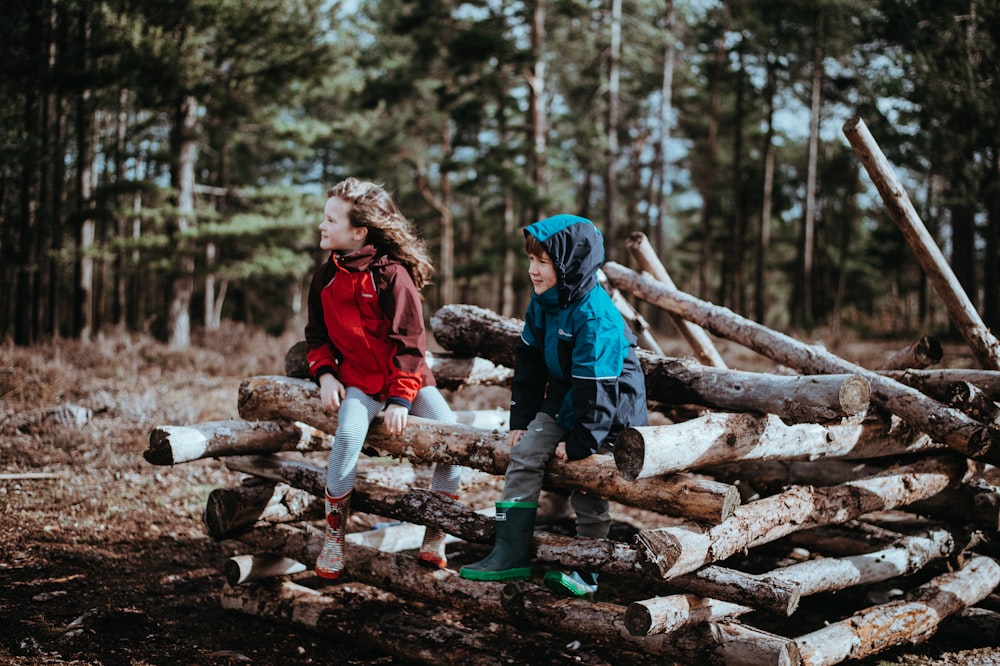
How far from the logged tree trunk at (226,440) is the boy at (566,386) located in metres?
1.69

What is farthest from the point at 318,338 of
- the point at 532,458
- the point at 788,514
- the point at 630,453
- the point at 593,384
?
the point at 788,514

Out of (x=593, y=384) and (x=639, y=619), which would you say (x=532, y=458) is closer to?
(x=593, y=384)

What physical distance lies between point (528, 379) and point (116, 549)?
3523mm

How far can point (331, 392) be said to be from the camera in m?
4.24

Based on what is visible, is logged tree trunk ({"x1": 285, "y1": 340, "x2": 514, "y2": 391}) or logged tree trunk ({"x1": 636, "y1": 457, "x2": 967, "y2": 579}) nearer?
logged tree trunk ({"x1": 636, "y1": 457, "x2": 967, "y2": 579})

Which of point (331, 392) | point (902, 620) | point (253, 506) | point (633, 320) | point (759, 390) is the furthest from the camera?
point (633, 320)

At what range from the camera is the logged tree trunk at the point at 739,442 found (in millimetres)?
3201

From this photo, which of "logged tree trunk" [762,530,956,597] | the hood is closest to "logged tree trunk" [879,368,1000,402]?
"logged tree trunk" [762,530,956,597]

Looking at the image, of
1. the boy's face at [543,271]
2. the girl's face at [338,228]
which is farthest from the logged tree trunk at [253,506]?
Answer: the boy's face at [543,271]

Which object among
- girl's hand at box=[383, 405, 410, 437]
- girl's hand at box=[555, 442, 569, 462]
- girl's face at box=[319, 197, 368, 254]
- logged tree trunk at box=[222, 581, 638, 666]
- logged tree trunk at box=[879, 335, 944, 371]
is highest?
girl's face at box=[319, 197, 368, 254]

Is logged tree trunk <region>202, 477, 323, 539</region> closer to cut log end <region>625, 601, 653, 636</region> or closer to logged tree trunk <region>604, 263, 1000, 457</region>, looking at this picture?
cut log end <region>625, 601, 653, 636</region>

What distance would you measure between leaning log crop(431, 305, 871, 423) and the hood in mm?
1020

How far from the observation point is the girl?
412cm

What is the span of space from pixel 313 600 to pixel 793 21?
23978 mm
